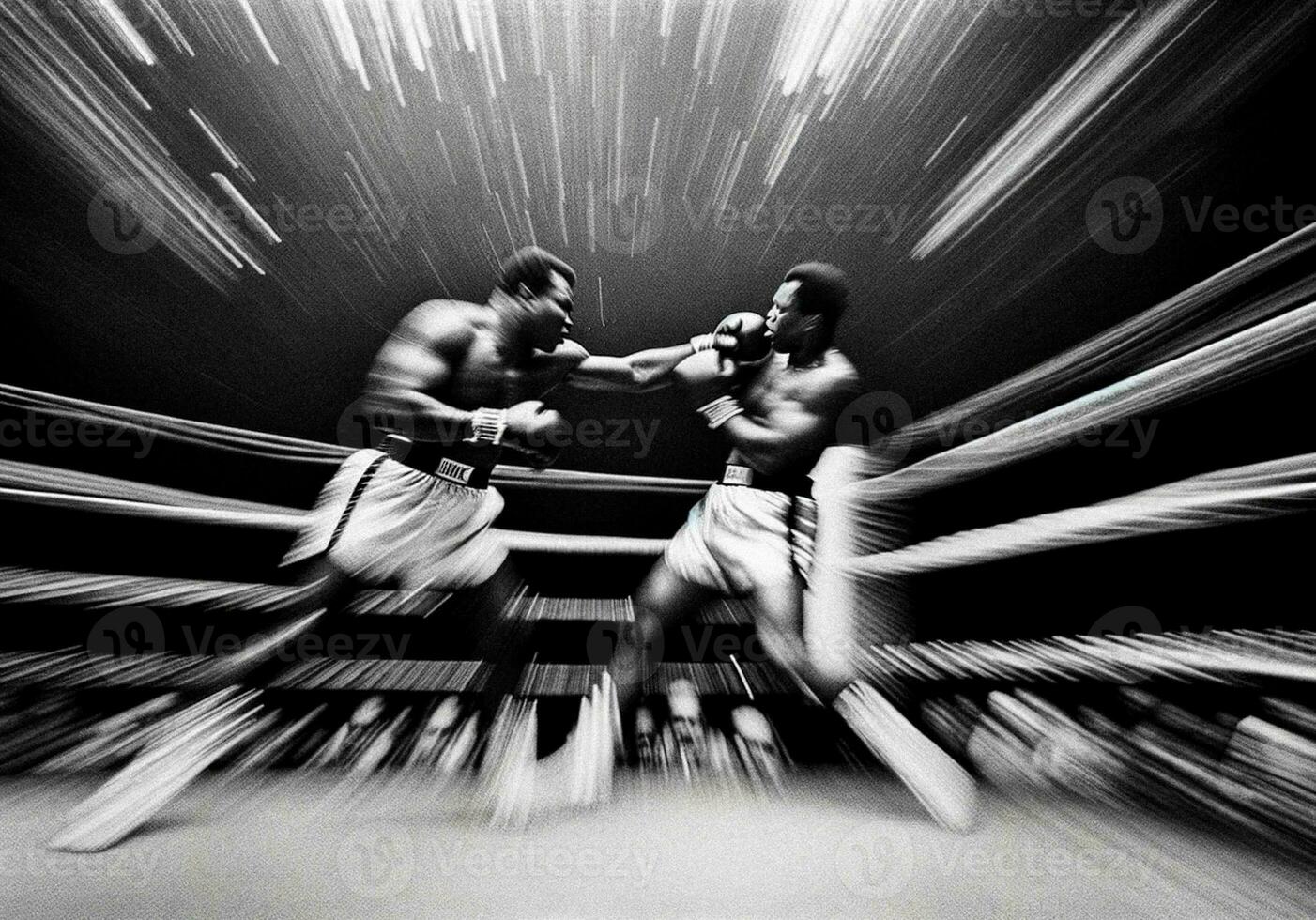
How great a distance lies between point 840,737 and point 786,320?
0.96 m

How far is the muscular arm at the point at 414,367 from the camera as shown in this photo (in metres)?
1.49

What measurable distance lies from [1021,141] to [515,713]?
1.78m

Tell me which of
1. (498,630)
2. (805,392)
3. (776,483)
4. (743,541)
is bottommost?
(498,630)

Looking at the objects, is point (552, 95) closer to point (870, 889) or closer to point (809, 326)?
point (809, 326)

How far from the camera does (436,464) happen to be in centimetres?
149

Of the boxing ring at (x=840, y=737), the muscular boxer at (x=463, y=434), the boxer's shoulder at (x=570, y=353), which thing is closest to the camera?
the boxing ring at (x=840, y=737)

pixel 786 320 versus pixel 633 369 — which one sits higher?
pixel 786 320

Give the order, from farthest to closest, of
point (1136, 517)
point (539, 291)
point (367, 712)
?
1. point (539, 291)
2. point (367, 712)
3. point (1136, 517)

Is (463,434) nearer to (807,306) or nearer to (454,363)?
(454,363)

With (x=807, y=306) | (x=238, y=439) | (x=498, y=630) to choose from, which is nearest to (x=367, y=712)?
(x=498, y=630)

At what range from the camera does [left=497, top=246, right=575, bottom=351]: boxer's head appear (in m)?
1.52

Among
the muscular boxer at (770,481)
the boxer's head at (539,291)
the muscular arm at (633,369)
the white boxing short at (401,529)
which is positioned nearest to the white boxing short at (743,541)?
the muscular boxer at (770,481)

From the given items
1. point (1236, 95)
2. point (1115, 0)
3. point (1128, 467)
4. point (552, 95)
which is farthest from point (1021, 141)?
point (552, 95)

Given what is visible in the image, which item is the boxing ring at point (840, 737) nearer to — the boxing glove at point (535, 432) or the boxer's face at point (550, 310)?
the boxing glove at point (535, 432)
